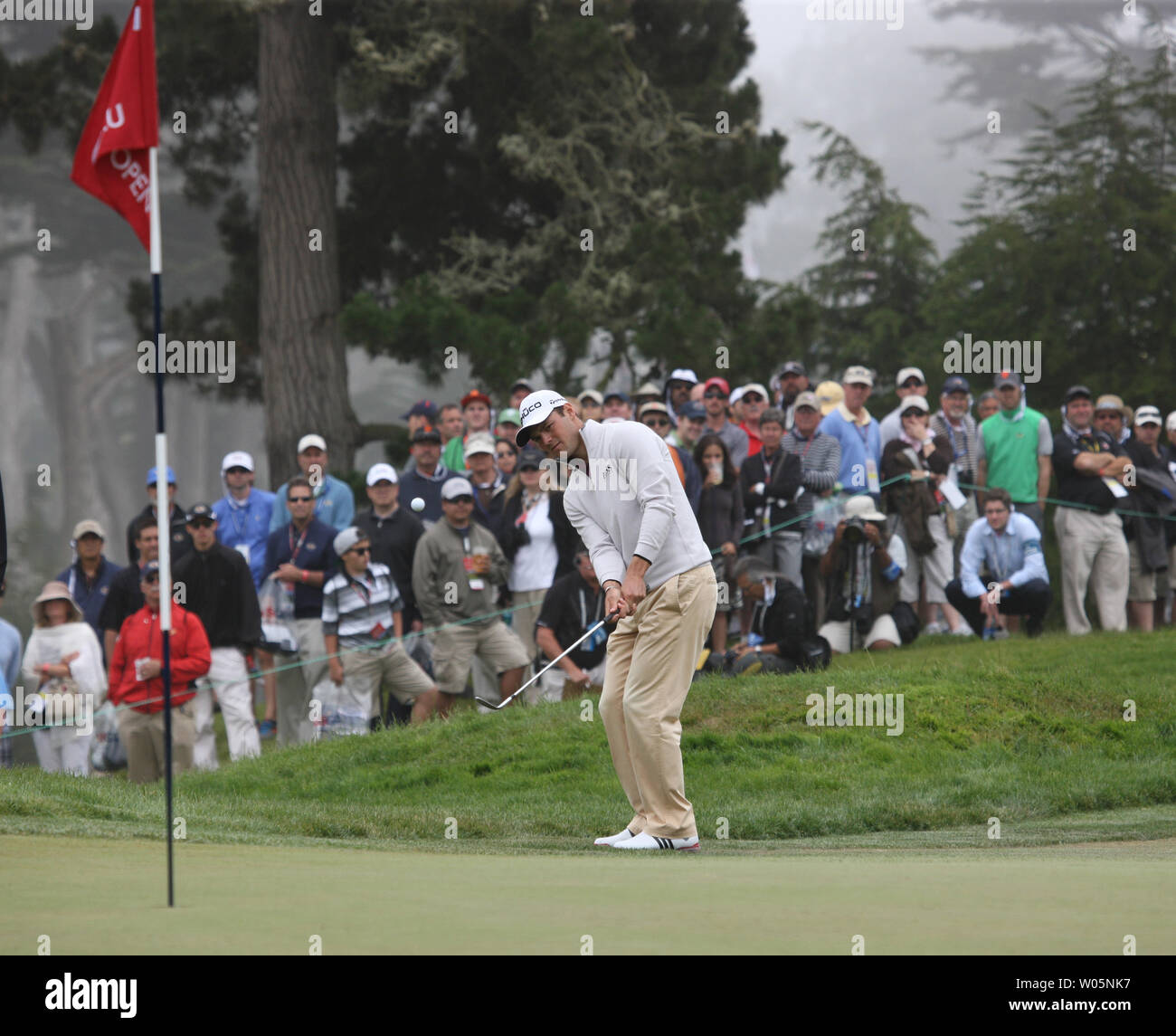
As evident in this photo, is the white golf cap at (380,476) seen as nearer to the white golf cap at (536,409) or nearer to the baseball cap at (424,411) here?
the baseball cap at (424,411)

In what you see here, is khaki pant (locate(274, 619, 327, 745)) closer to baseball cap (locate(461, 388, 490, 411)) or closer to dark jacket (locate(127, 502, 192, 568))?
dark jacket (locate(127, 502, 192, 568))

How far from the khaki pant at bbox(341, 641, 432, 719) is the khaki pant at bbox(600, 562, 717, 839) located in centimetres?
586

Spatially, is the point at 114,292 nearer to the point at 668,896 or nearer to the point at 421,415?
the point at 421,415

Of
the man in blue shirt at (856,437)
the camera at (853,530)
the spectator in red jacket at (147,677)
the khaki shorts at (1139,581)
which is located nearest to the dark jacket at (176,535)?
the spectator in red jacket at (147,677)

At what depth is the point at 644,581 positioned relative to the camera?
28.4 ft

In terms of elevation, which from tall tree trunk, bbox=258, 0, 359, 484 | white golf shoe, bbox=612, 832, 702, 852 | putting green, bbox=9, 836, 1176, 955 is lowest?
white golf shoe, bbox=612, 832, 702, 852

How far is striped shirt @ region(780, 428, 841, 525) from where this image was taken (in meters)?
15.4

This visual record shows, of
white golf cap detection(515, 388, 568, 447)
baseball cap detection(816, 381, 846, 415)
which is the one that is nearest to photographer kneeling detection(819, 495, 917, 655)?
baseball cap detection(816, 381, 846, 415)

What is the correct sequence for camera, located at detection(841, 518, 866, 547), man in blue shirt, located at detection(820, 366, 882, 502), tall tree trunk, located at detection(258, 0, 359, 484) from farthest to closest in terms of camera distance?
tall tree trunk, located at detection(258, 0, 359, 484) < man in blue shirt, located at detection(820, 366, 882, 502) < camera, located at detection(841, 518, 866, 547)

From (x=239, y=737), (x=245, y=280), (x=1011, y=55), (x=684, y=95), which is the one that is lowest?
(x=239, y=737)

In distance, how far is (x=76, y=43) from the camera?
21766mm

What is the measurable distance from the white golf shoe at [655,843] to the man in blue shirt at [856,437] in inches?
287
